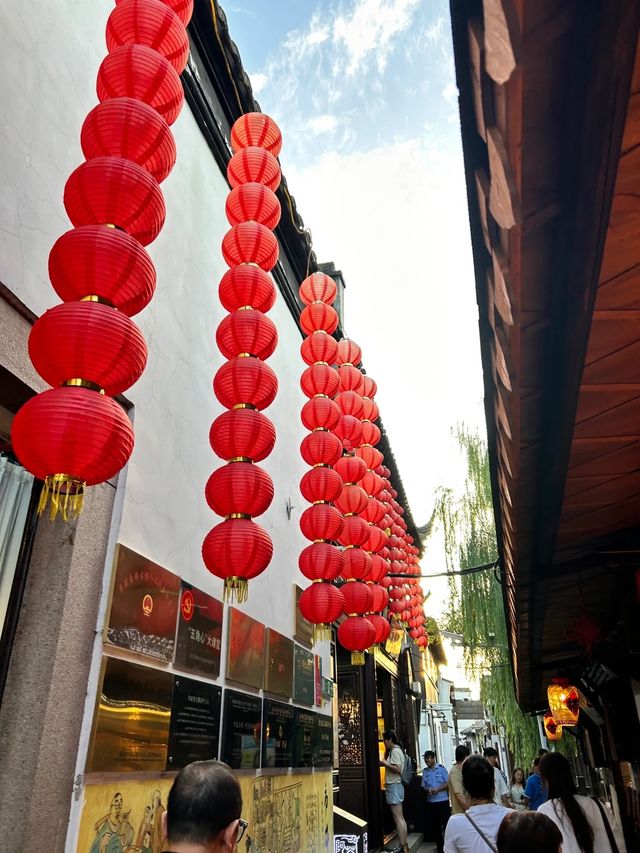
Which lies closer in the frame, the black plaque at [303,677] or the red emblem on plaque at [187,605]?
the red emblem on plaque at [187,605]

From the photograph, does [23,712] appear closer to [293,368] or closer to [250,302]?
[250,302]

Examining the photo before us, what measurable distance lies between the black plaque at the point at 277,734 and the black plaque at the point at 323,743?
→ 1.13 m

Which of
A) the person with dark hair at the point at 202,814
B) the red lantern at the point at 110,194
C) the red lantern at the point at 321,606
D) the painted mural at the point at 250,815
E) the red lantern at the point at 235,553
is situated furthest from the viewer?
the red lantern at the point at 321,606

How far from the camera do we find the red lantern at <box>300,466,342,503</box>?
225 inches

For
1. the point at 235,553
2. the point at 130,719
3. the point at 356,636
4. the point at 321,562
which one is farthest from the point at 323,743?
the point at 235,553

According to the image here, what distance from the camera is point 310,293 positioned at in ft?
23.7

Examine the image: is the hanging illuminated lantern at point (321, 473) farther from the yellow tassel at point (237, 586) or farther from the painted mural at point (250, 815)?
the painted mural at point (250, 815)

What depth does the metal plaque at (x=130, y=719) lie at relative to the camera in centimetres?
348

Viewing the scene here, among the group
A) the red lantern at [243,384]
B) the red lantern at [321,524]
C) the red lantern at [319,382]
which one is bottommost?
Result: the red lantern at [321,524]

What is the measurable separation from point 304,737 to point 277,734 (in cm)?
104

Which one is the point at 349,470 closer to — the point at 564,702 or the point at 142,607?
the point at 142,607

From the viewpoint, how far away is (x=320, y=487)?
5.73 m

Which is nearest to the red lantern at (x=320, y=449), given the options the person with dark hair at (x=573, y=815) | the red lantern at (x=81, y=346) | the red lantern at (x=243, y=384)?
the red lantern at (x=243, y=384)

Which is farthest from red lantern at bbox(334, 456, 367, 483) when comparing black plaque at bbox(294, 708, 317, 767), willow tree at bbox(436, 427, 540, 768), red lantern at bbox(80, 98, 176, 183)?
willow tree at bbox(436, 427, 540, 768)
